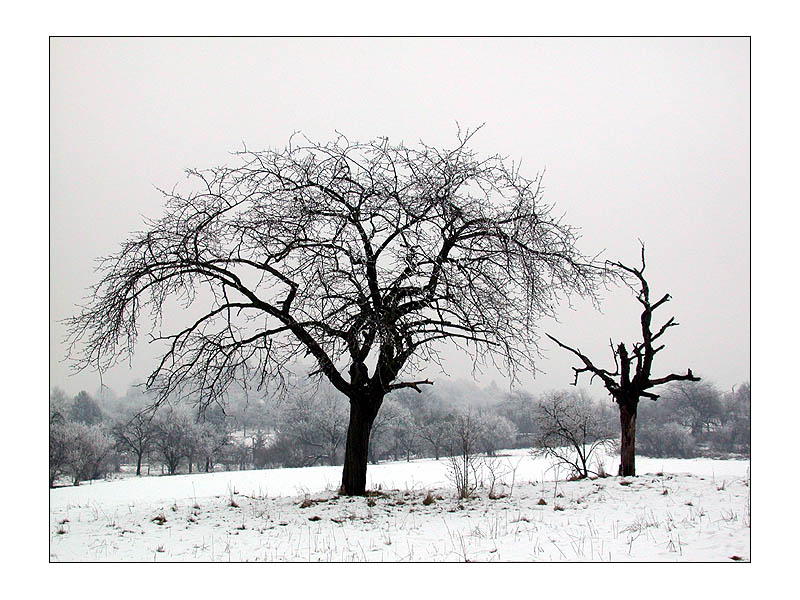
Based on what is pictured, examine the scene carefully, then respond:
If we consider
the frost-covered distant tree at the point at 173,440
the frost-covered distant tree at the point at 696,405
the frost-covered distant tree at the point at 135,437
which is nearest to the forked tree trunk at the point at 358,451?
the frost-covered distant tree at the point at 135,437

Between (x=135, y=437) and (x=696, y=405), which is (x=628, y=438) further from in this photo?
(x=135, y=437)

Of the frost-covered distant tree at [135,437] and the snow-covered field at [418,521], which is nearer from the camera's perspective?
the snow-covered field at [418,521]

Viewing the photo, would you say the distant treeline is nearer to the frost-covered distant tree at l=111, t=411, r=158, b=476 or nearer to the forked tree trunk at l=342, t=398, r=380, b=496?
the frost-covered distant tree at l=111, t=411, r=158, b=476

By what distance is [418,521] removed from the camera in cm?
655

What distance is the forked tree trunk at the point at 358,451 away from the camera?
27.8 feet

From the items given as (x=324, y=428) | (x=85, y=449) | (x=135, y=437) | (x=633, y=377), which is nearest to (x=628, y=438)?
(x=633, y=377)

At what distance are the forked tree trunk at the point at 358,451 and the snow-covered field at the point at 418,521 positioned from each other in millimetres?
296

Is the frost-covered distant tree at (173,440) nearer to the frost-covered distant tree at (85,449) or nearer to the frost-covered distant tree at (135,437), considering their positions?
the frost-covered distant tree at (135,437)

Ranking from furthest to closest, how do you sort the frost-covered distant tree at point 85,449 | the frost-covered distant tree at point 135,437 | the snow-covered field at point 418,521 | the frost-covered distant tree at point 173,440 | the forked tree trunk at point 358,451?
1. the frost-covered distant tree at point 173,440
2. the frost-covered distant tree at point 135,437
3. the frost-covered distant tree at point 85,449
4. the forked tree trunk at point 358,451
5. the snow-covered field at point 418,521

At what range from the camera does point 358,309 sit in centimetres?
732

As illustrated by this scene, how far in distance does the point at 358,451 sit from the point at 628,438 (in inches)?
173

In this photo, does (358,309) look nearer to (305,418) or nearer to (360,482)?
(360,482)

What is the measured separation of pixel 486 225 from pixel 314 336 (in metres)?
2.63

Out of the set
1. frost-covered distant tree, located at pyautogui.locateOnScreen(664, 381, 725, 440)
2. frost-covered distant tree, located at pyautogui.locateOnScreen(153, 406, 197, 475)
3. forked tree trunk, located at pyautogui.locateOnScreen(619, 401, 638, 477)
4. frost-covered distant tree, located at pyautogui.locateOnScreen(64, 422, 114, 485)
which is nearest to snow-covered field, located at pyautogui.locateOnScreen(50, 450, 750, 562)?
forked tree trunk, located at pyautogui.locateOnScreen(619, 401, 638, 477)
